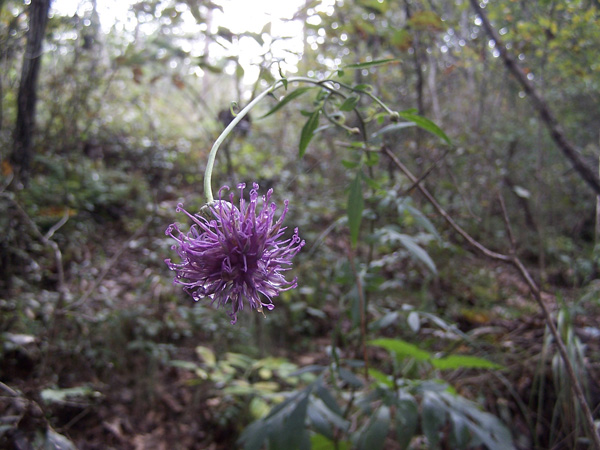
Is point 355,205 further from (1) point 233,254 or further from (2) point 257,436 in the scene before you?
(2) point 257,436

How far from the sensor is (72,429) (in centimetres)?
290

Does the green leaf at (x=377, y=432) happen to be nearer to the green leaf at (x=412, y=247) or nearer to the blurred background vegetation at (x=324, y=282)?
the blurred background vegetation at (x=324, y=282)

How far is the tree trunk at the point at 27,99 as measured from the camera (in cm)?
382

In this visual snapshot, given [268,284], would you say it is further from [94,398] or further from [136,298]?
[136,298]

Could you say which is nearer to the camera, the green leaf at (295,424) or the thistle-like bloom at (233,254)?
the thistle-like bloom at (233,254)

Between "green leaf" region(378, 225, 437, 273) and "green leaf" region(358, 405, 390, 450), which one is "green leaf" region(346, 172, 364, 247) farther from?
"green leaf" region(358, 405, 390, 450)

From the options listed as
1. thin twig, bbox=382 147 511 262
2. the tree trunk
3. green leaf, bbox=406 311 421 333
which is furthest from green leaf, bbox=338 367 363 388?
the tree trunk

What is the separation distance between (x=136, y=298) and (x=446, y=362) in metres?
3.27

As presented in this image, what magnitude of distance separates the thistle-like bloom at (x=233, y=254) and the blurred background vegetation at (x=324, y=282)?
0.45 m

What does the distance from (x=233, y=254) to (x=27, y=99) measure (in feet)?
14.3

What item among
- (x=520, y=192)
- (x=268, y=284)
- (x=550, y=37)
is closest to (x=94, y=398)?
(x=268, y=284)

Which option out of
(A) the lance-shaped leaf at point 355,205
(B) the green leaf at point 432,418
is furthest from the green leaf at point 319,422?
(A) the lance-shaped leaf at point 355,205

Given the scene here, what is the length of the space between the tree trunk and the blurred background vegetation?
0.02m

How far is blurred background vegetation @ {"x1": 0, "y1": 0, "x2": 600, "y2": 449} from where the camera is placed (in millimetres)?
1898
